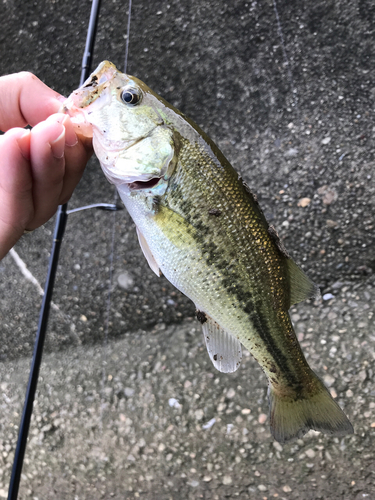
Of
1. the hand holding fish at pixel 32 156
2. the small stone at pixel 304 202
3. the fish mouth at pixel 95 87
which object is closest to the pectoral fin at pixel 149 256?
the hand holding fish at pixel 32 156

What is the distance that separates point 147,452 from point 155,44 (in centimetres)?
323

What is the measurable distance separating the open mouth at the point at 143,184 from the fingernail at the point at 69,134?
0.26 meters

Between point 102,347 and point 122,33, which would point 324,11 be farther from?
point 102,347

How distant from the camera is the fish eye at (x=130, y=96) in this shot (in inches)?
52.3

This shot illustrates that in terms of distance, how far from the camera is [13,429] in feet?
9.20

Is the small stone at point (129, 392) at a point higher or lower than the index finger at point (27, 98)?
lower

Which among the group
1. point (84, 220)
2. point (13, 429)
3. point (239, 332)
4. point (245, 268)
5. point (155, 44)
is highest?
point (155, 44)

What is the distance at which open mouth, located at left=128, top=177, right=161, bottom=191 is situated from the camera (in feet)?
4.35

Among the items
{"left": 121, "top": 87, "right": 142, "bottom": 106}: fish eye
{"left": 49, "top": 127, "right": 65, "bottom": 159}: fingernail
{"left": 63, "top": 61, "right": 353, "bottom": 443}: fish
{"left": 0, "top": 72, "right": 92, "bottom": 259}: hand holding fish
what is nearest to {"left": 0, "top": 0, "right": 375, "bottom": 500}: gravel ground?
{"left": 63, "top": 61, "right": 353, "bottom": 443}: fish

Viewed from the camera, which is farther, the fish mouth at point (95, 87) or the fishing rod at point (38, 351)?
the fishing rod at point (38, 351)

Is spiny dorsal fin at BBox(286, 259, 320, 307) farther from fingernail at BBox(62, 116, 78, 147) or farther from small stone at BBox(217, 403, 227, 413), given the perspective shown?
small stone at BBox(217, 403, 227, 413)

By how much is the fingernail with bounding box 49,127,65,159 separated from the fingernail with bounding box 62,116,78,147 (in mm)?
89

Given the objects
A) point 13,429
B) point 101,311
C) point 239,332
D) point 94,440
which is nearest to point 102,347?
point 101,311

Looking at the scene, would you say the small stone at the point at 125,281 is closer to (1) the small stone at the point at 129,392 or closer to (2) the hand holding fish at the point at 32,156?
(1) the small stone at the point at 129,392
